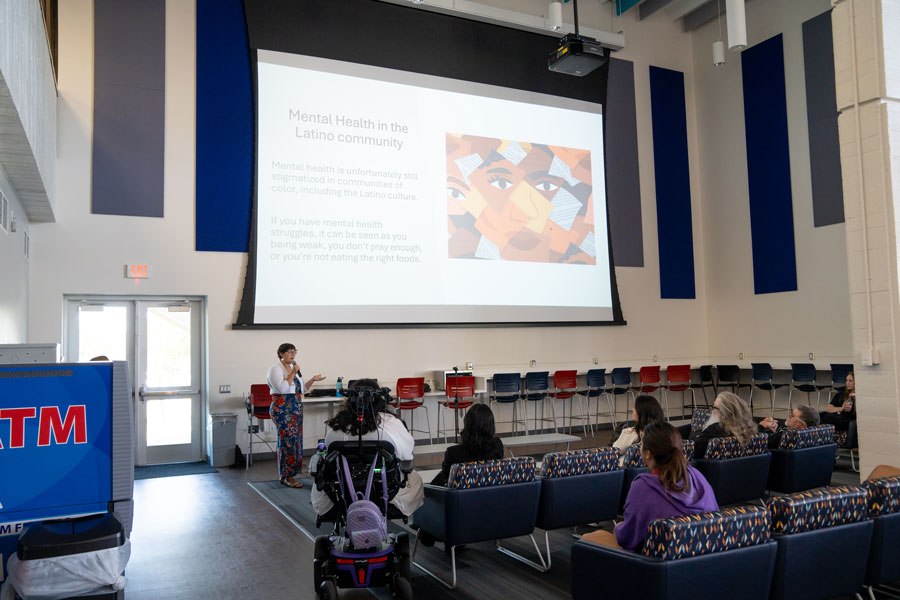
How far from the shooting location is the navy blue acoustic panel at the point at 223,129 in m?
7.95

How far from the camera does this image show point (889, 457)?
4.76 meters

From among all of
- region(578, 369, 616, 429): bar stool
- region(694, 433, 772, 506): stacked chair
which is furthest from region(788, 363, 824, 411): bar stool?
region(694, 433, 772, 506): stacked chair

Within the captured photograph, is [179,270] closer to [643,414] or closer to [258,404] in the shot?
[258,404]

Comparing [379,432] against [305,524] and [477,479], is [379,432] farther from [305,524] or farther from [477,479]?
[305,524]

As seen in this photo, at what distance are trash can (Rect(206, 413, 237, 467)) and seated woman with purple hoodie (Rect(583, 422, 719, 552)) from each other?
224 inches

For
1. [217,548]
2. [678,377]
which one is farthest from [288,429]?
[678,377]

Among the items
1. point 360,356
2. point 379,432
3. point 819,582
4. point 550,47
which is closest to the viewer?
point 819,582

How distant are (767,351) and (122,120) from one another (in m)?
9.68

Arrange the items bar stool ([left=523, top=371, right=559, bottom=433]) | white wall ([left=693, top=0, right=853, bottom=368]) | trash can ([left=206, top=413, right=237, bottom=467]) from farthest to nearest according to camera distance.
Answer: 1. white wall ([left=693, top=0, right=853, bottom=368])
2. bar stool ([left=523, top=371, right=559, bottom=433])
3. trash can ([left=206, top=413, right=237, bottom=467])

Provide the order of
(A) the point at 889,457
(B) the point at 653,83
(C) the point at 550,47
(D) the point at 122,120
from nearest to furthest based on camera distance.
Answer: (A) the point at 889,457, (D) the point at 122,120, (C) the point at 550,47, (B) the point at 653,83

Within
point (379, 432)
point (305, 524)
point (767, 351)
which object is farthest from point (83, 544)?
point (767, 351)

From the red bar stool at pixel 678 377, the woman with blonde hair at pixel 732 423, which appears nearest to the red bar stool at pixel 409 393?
the woman with blonde hair at pixel 732 423

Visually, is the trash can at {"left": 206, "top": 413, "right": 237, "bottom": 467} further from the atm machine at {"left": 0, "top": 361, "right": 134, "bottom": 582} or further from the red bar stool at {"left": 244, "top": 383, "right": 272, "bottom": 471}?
the atm machine at {"left": 0, "top": 361, "right": 134, "bottom": 582}

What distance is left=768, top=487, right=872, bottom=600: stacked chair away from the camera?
2629mm
